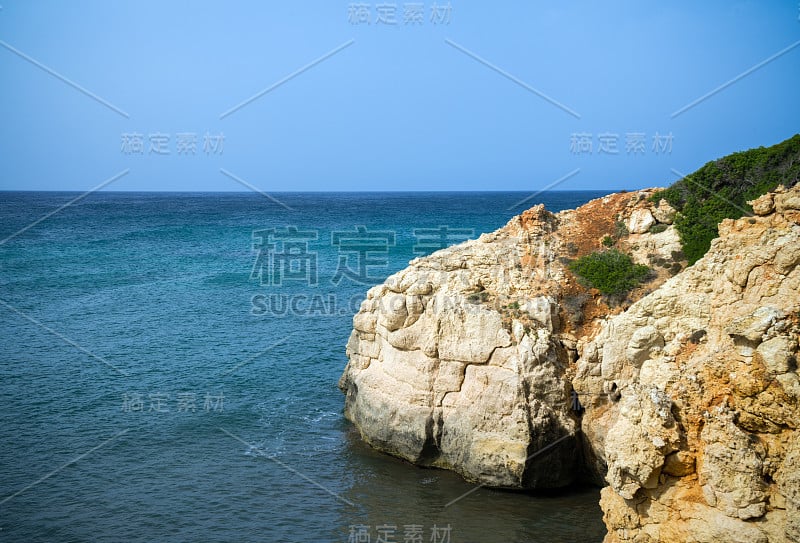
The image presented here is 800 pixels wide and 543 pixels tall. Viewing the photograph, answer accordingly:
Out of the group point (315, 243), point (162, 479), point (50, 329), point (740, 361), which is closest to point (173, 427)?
point (162, 479)

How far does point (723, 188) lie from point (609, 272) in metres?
5.18

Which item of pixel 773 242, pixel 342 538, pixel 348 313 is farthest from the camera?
pixel 348 313

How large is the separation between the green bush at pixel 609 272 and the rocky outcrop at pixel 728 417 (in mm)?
4975

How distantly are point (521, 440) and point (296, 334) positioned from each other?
16.7 meters

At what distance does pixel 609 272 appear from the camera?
800 inches

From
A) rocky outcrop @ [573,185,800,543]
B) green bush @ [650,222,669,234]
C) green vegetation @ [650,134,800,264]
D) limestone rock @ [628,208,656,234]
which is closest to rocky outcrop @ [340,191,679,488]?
green bush @ [650,222,669,234]

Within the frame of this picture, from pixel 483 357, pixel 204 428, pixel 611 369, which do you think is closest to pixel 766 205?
pixel 611 369

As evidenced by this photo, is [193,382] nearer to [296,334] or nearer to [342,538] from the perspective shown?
[296,334]

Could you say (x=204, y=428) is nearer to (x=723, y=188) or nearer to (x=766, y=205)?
(x=766, y=205)

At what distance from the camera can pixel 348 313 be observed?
3581 centimetres

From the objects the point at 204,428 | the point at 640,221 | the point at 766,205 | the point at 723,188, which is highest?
the point at 723,188

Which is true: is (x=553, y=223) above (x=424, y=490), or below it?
above

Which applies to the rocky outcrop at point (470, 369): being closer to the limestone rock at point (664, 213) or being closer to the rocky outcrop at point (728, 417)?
the limestone rock at point (664, 213)

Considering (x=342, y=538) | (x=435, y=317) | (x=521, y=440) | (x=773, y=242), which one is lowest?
(x=342, y=538)
